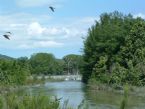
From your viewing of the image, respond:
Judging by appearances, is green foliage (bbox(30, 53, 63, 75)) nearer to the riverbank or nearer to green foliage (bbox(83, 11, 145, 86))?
green foliage (bbox(83, 11, 145, 86))

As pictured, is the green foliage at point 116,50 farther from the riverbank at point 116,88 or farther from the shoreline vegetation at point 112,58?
the riverbank at point 116,88

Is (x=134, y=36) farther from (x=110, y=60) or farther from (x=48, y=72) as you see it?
(x=48, y=72)

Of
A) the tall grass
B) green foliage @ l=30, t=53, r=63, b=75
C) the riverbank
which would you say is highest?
green foliage @ l=30, t=53, r=63, b=75

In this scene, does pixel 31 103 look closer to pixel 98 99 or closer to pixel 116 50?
pixel 98 99

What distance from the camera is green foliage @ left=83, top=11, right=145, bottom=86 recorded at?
71250mm

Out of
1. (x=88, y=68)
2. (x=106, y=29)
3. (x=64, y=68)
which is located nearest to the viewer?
(x=106, y=29)

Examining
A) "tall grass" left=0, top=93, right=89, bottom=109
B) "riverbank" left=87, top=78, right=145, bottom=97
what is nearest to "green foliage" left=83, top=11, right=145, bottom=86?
"riverbank" left=87, top=78, right=145, bottom=97

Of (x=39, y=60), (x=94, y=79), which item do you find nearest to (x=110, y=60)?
(x=94, y=79)

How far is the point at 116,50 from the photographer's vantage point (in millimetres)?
82312

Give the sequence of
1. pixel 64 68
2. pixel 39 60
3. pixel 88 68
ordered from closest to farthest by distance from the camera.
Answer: pixel 88 68
pixel 39 60
pixel 64 68

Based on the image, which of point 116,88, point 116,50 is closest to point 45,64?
point 116,50

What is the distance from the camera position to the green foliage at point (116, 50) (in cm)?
7125

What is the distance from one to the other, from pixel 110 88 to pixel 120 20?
25361 mm

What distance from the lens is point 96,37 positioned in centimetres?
9156
